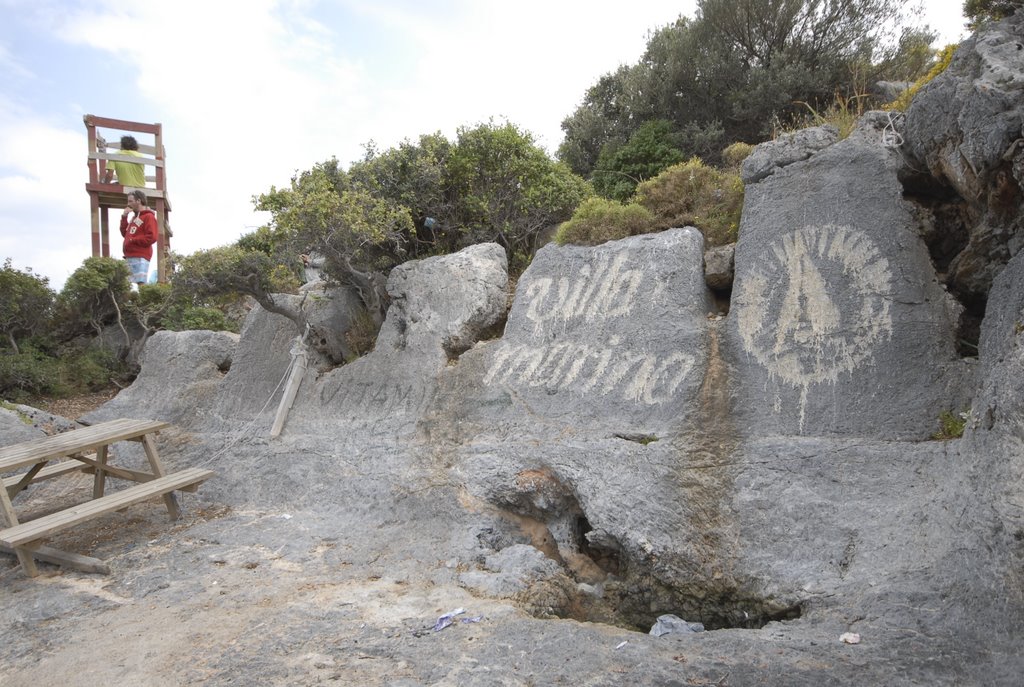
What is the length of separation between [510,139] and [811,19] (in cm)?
709

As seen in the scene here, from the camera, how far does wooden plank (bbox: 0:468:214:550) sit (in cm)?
566

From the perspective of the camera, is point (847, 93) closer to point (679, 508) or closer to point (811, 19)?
point (811, 19)

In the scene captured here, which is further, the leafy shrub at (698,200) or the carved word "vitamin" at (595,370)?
the leafy shrub at (698,200)

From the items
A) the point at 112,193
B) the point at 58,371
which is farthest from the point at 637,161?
the point at 112,193

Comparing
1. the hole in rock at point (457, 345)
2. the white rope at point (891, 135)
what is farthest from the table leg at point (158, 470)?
the white rope at point (891, 135)

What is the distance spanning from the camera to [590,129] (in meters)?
14.9

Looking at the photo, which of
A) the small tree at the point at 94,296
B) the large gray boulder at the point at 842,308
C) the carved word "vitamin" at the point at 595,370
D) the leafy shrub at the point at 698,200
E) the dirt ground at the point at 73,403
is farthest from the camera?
the small tree at the point at 94,296

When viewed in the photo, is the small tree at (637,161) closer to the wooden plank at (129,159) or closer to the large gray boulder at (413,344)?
the large gray boulder at (413,344)

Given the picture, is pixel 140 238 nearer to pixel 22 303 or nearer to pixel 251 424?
pixel 22 303

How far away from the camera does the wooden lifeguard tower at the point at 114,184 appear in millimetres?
16250

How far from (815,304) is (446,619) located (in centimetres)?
402

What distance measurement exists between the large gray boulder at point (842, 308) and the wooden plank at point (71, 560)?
581 cm

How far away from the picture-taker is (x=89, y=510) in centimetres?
615

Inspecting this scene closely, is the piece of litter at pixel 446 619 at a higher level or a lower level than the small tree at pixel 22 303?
lower
